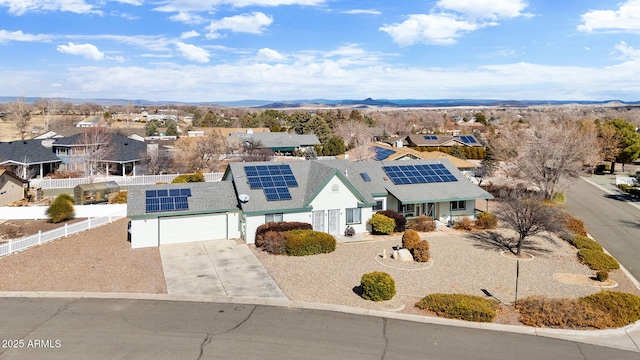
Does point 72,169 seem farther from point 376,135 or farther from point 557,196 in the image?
point 376,135

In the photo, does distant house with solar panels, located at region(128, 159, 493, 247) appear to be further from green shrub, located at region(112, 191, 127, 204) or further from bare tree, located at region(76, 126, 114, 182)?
bare tree, located at region(76, 126, 114, 182)

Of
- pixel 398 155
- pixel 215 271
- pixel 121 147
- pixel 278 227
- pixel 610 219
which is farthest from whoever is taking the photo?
pixel 398 155

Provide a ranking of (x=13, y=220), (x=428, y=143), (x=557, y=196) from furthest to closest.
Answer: (x=428, y=143)
(x=557, y=196)
(x=13, y=220)

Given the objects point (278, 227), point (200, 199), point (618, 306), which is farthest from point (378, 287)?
point (200, 199)

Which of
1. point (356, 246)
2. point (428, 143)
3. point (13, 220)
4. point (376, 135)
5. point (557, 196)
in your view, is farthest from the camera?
point (376, 135)

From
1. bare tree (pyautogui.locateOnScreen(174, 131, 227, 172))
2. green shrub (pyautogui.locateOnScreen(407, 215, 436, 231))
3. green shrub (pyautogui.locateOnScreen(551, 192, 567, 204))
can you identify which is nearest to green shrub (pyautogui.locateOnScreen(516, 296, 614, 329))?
green shrub (pyautogui.locateOnScreen(407, 215, 436, 231))

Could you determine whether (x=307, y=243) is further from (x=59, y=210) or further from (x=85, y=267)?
(x=59, y=210)

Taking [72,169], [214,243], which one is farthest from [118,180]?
[214,243]
